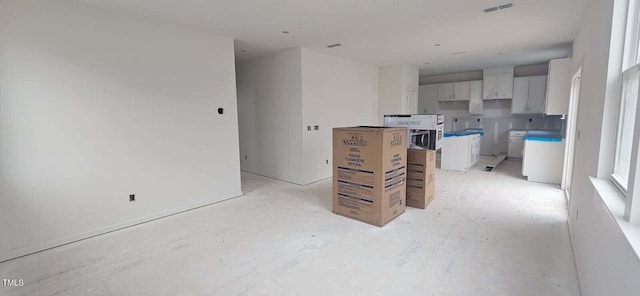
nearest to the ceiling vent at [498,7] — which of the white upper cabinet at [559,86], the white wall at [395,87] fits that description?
the white upper cabinet at [559,86]

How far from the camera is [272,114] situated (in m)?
5.30

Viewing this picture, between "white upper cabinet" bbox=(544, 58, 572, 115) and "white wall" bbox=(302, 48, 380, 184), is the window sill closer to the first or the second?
"white upper cabinet" bbox=(544, 58, 572, 115)

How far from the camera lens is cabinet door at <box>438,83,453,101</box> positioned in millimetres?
8055

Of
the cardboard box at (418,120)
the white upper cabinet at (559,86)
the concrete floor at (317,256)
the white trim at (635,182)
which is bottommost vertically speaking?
A: the concrete floor at (317,256)

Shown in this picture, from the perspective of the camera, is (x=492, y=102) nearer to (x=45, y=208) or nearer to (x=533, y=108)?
(x=533, y=108)

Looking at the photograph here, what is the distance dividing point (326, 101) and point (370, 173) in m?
2.51

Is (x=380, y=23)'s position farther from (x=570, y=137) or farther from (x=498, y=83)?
(x=498, y=83)

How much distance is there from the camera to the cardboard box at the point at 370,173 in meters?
3.08

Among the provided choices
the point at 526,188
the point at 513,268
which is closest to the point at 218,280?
the point at 513,268

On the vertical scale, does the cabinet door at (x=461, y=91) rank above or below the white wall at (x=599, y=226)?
above

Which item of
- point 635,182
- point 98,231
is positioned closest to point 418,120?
point 635,182

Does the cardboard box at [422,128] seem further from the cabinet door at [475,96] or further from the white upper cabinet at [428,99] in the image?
the white upper cabinet at [428,99]

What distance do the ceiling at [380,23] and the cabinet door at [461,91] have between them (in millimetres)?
2439

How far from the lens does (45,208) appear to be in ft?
8.82
